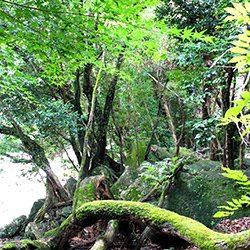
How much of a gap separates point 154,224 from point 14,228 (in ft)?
17.1

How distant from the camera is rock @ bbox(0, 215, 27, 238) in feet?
18.0

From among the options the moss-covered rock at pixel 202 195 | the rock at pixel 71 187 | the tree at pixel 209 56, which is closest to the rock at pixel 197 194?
the moss-covered rock at pixel 202 195

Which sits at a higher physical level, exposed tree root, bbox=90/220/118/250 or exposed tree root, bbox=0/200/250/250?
exposed tree root, bbox=0/200/250/250

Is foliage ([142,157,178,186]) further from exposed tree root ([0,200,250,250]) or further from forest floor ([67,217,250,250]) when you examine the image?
forest floor ([67,217,250,250])

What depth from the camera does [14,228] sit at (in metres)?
5.67

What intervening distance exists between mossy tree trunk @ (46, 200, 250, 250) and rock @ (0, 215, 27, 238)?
321 centimetres

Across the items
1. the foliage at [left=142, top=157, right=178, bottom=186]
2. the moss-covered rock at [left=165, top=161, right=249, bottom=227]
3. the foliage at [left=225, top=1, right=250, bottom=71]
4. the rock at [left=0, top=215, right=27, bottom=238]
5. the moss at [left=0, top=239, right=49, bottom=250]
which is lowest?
the rock at [left=0, top=215, right=27, bottom=238]

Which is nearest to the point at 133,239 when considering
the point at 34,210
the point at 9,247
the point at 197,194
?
the point at 197,194

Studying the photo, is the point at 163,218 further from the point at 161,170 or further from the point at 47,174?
the point at 47,174

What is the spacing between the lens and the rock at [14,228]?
5500 millimetres

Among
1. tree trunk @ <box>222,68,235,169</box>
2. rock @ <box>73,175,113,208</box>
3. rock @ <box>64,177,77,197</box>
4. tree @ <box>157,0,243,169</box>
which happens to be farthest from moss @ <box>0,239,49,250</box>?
rock @ <box>64,177,77,197</box>

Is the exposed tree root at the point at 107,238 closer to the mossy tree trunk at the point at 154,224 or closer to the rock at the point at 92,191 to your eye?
the mossy tree trunk at the point at 154,224

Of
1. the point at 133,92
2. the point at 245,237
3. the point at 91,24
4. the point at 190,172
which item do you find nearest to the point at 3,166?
the point at 133,92

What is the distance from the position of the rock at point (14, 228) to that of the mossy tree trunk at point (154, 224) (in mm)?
3214
